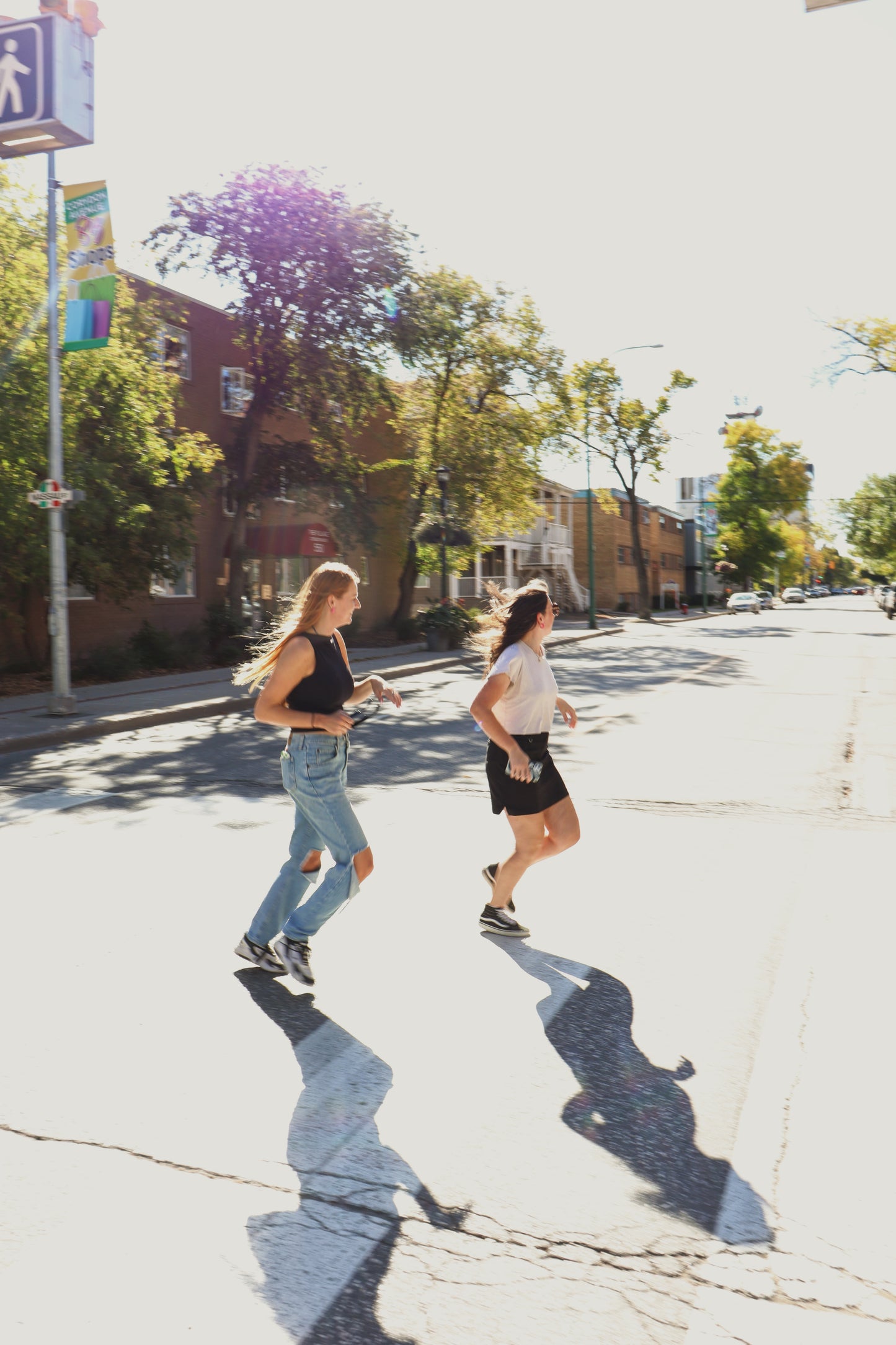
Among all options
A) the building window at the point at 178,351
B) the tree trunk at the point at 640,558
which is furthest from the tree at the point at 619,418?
the building window at the point at 178,351

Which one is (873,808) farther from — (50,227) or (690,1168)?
(50,227)

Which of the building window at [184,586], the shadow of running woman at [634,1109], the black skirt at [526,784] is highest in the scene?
the building window at [184,586]

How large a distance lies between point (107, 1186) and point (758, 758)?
8.73 meters

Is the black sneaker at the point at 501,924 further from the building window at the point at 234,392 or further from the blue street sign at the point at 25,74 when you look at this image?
the building window at the point at 234,392

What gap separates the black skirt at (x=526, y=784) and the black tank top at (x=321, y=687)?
987 millimetres

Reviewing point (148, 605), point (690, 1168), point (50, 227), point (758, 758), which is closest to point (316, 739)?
point (690, 1168)

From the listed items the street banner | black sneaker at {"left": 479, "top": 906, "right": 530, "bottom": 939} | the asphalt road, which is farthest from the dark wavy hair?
the street banner

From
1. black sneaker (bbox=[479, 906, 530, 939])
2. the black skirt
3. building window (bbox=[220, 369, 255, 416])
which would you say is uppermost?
building window (bbox=[220, 369, 255, 416])

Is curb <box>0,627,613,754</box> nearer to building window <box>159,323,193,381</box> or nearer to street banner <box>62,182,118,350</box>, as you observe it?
street banner <box>62,182,118,350</box>

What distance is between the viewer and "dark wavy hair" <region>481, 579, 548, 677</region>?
5.20 metres

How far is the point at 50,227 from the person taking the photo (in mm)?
14570

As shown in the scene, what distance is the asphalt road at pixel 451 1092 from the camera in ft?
8.47

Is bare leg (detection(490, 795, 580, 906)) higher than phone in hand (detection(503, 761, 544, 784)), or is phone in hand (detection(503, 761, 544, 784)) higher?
phone in hand (detection(503, 761, 544, 784))

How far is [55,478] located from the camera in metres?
14.6
